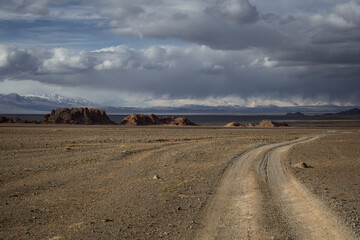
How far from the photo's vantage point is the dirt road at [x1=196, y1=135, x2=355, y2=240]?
8.93 meters

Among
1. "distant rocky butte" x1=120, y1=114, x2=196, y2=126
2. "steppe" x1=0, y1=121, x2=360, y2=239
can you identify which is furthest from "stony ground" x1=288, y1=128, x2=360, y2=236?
"distant rocky butte" x1=120, y1=114, x2=196, y2=126

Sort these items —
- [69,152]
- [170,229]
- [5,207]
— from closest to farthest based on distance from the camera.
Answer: [170,229], [5,207], [69,152]

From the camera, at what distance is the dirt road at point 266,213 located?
8930 millimetres

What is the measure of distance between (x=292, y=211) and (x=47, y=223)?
22.9ft

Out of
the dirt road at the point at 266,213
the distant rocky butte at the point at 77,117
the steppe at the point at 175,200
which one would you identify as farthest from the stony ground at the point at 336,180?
the distant rocky butte at the point at 77,117

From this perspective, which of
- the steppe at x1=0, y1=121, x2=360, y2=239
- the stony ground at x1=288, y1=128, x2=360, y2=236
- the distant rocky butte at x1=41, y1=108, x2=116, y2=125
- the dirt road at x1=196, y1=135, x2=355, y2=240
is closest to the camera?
the dirt road at x1=196, y1=135, x2=355, y2=240

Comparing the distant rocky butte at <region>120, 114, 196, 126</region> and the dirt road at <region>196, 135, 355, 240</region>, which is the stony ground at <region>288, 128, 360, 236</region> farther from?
the distant rocky butte at <region>120, 114, 196, 126</region>

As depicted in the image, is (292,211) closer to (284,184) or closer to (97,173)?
(284,184)

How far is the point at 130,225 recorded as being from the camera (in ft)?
32.1

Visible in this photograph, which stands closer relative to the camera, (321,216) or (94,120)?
(321,216)

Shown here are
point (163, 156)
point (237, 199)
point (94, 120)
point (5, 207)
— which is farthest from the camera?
point (94, 120)

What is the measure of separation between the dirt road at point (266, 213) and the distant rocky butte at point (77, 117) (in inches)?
2993

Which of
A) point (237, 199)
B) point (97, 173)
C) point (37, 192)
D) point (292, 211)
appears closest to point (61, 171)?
point (97, 173)

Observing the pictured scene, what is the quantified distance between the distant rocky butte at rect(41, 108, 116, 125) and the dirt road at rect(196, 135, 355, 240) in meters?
76.0
